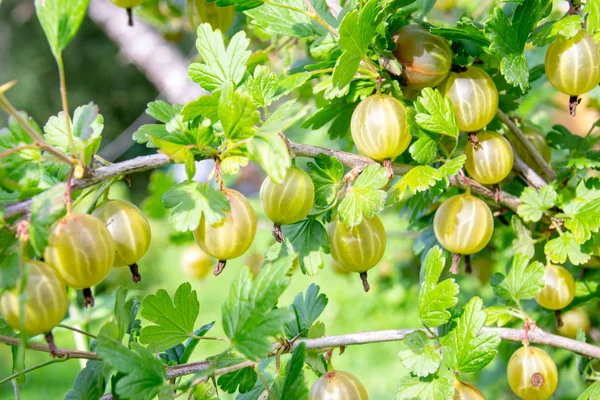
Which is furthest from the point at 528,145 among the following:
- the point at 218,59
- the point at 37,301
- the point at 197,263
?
the point at 197,263

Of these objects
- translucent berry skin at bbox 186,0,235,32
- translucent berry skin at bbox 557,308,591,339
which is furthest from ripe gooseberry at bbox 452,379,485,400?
translucent berry skin at bbox 186,0,235,32

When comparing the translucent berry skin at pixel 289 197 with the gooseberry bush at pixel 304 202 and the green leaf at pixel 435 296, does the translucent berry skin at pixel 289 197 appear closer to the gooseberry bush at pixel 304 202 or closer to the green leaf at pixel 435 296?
the gooseberry bush at pixel 304 202

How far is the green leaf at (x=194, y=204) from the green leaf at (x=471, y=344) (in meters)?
0.32

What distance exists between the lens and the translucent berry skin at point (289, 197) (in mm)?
705

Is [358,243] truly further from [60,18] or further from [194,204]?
[60,18]

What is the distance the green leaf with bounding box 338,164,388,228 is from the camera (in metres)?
0.72

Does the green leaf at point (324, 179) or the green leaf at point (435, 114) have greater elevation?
the green leaf at point (435, 114)

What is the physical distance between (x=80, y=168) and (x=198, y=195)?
0.13 metres

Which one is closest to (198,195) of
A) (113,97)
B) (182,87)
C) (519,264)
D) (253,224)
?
(253,224)

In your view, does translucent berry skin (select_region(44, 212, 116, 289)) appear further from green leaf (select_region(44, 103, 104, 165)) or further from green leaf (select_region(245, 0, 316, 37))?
green leaf (select_region(245, 0, 316, 37))

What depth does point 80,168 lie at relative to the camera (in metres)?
0.61

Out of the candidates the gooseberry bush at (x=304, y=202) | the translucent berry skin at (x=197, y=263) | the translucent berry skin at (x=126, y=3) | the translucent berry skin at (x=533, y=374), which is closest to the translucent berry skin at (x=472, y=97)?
the gooseberry bush at (x=304, y=202)

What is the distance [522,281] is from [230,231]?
1.47ft

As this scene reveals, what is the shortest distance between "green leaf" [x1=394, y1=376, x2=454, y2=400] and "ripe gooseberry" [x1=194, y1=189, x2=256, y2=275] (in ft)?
0.89
